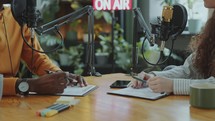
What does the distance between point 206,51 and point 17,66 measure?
40.0 inches

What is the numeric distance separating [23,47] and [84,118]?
3.23 feet

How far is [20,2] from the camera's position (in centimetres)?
128

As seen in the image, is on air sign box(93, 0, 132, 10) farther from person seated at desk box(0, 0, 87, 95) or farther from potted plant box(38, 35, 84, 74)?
potted plant box(38, 35, 84, 74)

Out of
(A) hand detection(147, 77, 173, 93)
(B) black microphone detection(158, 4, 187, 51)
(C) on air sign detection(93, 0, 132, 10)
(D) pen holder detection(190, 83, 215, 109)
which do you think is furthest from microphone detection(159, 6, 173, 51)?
(C) on air sign detection(93, 0, 132, 10)

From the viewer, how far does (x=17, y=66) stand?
6.14 feet

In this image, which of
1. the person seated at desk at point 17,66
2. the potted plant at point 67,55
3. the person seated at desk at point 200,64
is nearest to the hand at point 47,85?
the person seated at desk at point 17,66

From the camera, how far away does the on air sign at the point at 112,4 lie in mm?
2253

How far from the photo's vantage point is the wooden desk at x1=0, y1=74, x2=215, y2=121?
110cm

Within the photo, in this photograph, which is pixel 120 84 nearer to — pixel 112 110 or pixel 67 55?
pixel 112 110

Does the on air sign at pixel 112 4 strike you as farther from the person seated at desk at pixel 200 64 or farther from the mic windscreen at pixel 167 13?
the mic windscreen at pixel 167 13

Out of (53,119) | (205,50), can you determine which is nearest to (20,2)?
(53,119)

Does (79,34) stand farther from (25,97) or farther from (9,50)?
(25,97)

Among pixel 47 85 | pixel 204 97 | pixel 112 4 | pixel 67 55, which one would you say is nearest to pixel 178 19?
pixel 204 97

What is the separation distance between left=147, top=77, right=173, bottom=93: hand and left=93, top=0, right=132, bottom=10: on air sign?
93 cm
